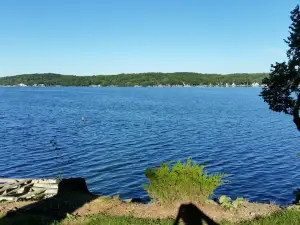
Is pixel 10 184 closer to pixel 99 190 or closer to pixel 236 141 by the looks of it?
pixel 99 190

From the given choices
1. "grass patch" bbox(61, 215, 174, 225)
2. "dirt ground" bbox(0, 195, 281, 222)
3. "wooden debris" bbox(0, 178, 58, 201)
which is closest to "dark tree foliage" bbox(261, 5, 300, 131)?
"dirt ground" bbox(0, 195, 281, 222)

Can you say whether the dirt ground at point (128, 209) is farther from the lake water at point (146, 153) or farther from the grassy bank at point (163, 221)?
the lake water at point (146, 153)

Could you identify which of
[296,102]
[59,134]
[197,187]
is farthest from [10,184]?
[59,134]

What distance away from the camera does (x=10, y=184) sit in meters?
23.4

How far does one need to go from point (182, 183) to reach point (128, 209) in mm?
2641

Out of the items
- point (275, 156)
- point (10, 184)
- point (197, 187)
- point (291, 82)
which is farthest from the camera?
point (275, 156)

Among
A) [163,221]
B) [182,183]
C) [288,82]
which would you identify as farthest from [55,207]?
[288,82]

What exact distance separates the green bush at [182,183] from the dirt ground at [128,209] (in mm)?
423

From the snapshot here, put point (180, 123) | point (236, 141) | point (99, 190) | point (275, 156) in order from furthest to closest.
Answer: point (180, 123)
point (236, 141)
point (275, 156)
point (99, 190)

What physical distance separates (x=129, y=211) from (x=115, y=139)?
38.7m

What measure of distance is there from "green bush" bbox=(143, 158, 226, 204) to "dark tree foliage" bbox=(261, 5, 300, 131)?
702 cm

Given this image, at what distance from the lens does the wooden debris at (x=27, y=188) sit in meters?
21.2

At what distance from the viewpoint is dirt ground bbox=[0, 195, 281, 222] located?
13609mm

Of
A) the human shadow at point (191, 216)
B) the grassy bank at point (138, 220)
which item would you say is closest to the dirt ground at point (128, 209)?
the human shadow at point (191, 216)
